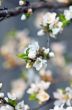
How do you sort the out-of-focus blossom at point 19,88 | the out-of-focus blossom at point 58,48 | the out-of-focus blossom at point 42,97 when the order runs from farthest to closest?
the out-of-focus blossom at point 58,48 → the out-of-focus blossom at point 19,88 → the out-of-focus blossom at point 42,97

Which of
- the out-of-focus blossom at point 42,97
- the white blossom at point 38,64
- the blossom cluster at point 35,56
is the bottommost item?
the white blossom at point 38,64

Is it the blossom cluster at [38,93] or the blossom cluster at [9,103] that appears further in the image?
the blossom cluster at [38,93]

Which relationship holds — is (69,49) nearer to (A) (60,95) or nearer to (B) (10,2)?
(B) (10,2)

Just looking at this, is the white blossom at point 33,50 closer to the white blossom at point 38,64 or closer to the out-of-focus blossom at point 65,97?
the white blossom at point 38,64

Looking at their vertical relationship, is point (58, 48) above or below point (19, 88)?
above

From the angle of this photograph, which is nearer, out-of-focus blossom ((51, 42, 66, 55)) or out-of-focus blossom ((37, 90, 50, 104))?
out-of-focus blossom ((37, 90, 50, 104))

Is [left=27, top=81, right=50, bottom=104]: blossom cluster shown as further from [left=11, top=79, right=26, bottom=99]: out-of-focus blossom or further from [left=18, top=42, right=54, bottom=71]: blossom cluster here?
[left=11, top=79, right=26, bottom=99]: out-of-focus blossom

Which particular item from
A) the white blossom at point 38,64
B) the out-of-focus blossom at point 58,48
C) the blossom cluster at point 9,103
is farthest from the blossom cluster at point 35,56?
the out-of-focus blossom at point 58,48

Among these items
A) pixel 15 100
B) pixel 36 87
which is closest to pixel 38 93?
pixel 36 87

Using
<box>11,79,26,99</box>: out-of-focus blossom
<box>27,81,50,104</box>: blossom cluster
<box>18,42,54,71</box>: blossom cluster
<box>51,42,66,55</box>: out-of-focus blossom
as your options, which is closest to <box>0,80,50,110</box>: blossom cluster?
<box>27,81,50,104</box>: blossom cluster

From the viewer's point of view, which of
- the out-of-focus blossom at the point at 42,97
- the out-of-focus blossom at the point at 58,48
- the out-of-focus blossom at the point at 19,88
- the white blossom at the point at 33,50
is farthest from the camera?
the out-of-focus blossom at the point at 58,48

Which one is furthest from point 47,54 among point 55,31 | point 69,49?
point 69,49

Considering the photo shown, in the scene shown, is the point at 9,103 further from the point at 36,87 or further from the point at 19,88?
the point at 19,88
